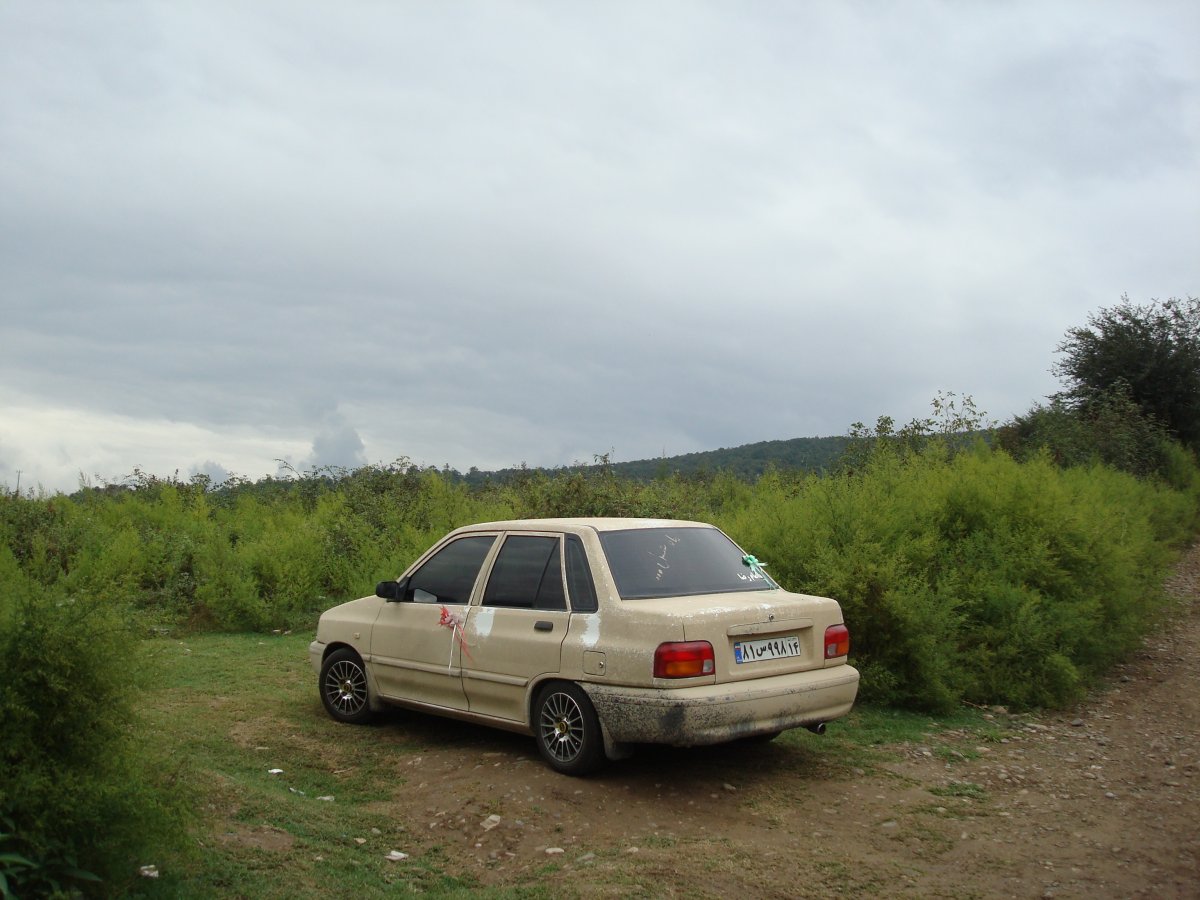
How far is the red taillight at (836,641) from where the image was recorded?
6.82 meters

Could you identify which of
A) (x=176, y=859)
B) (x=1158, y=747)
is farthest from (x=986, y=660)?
(x=176, y=859)

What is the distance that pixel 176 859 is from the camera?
14.6 feet

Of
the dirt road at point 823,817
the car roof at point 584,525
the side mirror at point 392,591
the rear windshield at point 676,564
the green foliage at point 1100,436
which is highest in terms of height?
the green foliage at point 1100,436

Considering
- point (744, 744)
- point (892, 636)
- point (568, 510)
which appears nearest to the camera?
point (744, 744)

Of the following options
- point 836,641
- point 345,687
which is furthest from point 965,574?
point 345,687

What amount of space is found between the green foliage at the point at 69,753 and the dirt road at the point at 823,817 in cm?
183

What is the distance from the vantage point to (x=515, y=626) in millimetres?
6914

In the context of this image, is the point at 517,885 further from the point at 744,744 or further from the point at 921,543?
the point at 921,543

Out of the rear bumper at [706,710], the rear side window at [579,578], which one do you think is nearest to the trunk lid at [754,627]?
the rear bumper at [706,710]

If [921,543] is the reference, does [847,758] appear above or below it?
below

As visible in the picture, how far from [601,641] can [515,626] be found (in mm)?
828

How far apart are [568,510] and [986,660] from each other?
Result: 8180 millimetres

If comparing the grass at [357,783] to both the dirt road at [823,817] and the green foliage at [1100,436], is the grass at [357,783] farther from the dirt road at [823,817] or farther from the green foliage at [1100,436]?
the green foliage at [1100,436]

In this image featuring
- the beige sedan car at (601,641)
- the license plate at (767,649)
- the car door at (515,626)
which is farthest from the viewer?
the car door at (515,626)
